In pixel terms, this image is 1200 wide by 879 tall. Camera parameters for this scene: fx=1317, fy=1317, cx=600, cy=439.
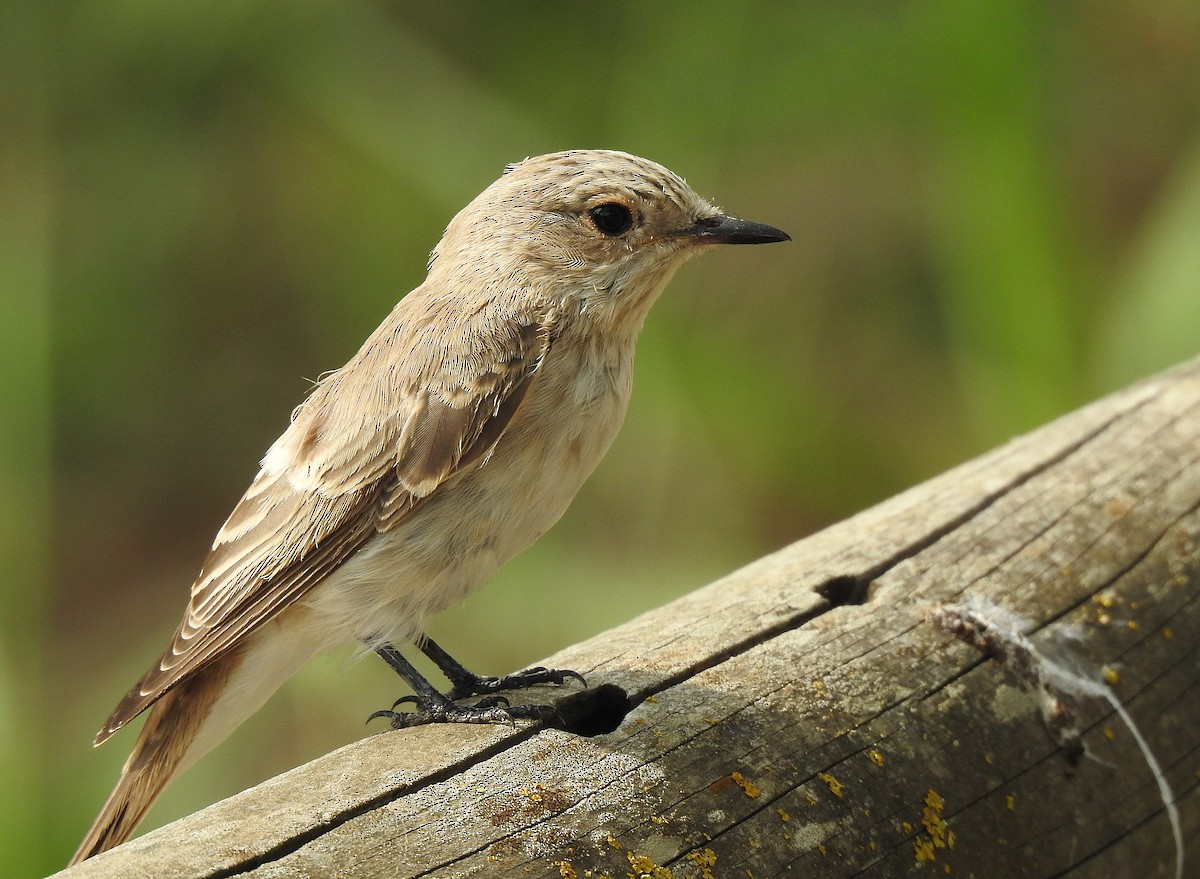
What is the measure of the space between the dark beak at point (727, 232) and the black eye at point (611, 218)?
0.14 m

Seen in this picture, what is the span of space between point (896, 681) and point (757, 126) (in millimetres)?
3698

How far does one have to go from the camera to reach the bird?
273cm

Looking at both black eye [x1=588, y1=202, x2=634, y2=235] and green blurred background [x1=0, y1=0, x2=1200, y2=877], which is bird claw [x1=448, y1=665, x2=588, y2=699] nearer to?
black eye [x1=588, y1=202, x2=634, y2=235]

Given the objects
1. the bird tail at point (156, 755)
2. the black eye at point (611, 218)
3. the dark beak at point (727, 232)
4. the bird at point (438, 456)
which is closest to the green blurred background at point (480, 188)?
the bird tail at point (156, 755)

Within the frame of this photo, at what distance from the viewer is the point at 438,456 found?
2.71 metres

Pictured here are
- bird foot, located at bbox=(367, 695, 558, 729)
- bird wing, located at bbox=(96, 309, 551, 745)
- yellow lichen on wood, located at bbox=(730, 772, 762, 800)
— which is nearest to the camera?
yellow lichen on wood, located at bbox=(730, 772, 762, 800)

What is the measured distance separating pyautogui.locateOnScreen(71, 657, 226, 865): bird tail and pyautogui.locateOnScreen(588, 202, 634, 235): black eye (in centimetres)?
131

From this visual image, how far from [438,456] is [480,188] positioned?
2.74m

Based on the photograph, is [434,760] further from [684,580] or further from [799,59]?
[799,59]

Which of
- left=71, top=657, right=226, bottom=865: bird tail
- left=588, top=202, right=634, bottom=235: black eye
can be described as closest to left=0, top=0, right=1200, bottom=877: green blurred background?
left=71, top=657, right=226, bottom=865: bird tail

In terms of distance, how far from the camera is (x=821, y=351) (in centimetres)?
624

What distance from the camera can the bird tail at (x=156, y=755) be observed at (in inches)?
110

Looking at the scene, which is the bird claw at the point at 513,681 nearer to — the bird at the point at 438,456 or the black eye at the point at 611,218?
the bird at the point at 438,456

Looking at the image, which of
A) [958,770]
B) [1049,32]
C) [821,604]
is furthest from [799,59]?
[958,770]
